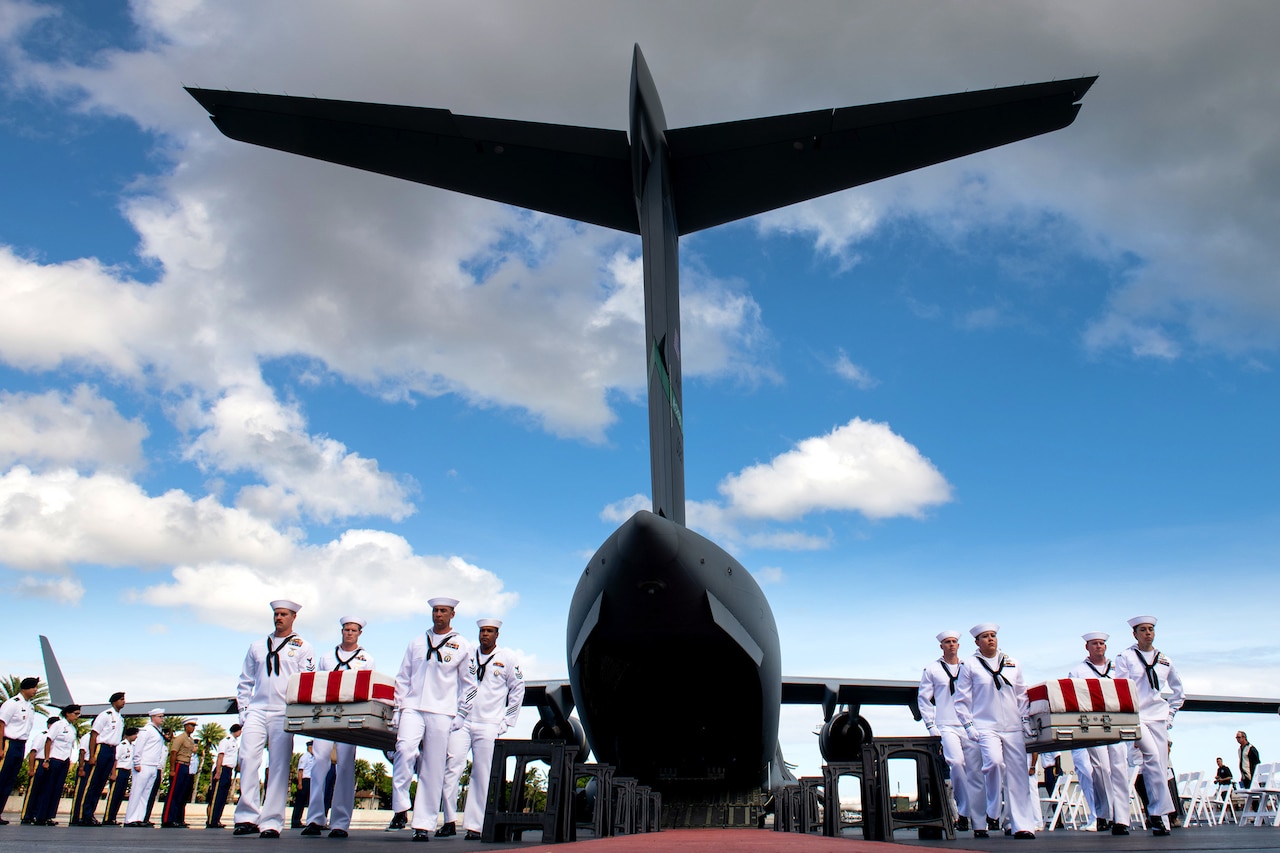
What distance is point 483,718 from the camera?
7137 millimetres

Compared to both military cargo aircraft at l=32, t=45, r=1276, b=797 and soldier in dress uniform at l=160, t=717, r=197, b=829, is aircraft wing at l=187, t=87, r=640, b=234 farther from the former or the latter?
soldier in dress uniform at l=160, t=717, r=197, b=829

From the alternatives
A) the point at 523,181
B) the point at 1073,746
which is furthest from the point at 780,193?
the point at 1073,746

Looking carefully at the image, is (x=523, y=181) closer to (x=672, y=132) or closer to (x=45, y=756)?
(x=672, y=132)

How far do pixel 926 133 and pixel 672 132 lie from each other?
6.69 feet

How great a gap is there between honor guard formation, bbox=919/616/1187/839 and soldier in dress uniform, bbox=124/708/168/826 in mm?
10244

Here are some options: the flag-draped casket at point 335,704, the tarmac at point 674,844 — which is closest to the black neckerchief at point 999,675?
the tarmac at point 674,844

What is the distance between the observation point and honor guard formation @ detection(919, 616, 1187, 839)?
23.0 ft

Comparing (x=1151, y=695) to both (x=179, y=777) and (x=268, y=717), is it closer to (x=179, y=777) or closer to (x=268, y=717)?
(x=268, y=717)

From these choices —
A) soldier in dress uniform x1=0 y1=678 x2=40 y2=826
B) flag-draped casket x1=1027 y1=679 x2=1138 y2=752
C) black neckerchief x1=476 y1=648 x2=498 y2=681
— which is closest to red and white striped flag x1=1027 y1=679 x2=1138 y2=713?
flag-draped casket x1=1027 y1=679 x2=1138 y2=752

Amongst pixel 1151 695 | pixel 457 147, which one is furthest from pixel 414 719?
pixel 1151 695

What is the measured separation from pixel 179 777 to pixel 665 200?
34.9 feet

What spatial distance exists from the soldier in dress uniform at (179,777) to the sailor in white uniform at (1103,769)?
11276 mm

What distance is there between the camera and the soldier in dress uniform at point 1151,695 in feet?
25.3

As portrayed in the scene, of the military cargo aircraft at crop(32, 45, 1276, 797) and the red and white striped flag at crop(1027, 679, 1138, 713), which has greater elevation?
the military cargo aircraft at crop(32, 45, 1276, 797)
